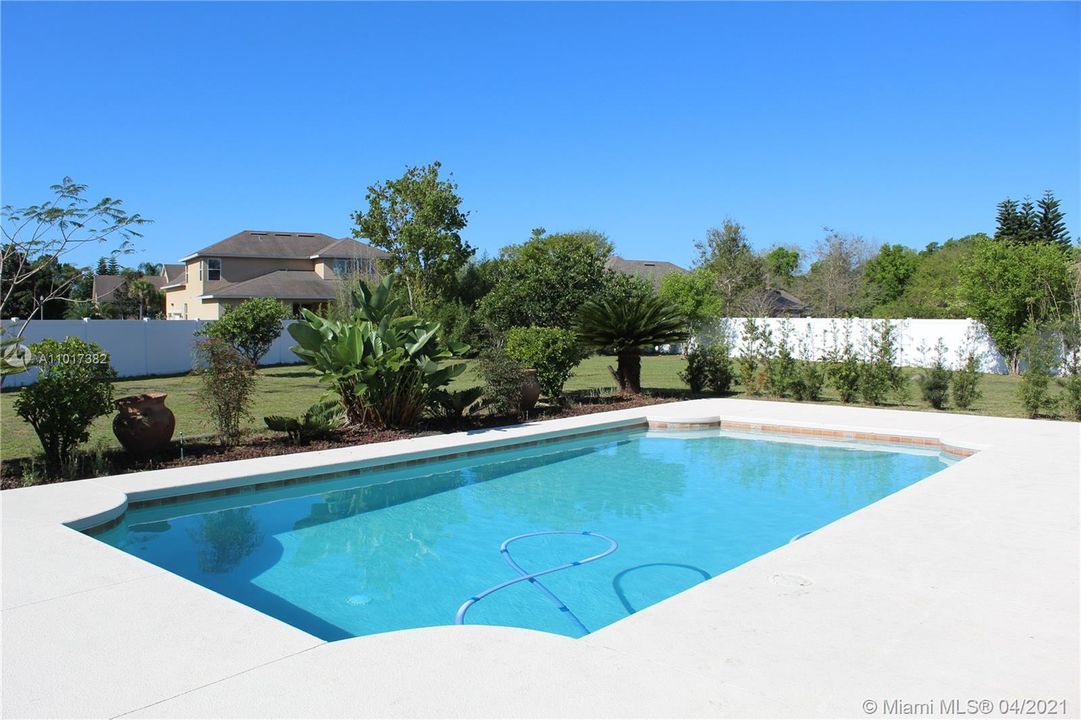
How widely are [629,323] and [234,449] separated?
849 cm

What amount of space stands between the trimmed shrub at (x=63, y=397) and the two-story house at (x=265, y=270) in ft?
92.1

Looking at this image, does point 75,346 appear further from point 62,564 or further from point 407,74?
point 407,74

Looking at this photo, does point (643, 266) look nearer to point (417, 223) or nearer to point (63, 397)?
point (417, 223)

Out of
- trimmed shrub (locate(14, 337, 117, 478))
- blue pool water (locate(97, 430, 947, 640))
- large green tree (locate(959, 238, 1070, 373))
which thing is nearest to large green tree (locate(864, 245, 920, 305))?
large green tree (locate(959, 238, 1070, 373))

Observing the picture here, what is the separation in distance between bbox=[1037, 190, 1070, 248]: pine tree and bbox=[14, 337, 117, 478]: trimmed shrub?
40.0 metres

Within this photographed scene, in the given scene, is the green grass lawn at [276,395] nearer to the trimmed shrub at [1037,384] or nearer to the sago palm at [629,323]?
the trimmed shrub at [1037,384]

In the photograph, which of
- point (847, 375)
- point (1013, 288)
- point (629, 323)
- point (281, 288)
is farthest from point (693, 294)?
point (629, 323)

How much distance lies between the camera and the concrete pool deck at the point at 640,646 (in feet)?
11.3

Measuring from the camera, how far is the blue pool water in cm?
604

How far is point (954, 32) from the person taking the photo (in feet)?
40.8

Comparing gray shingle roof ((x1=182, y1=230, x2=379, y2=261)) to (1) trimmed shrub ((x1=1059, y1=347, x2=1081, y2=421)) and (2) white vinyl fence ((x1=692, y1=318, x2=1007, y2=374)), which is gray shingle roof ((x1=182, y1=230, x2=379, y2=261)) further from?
(1) trimmed shrub ((x1=1059, y1=347, x2=1081, y2=421))

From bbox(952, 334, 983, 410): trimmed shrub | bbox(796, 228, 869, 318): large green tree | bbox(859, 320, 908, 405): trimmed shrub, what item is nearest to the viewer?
bbox(952, 334, 983, 410): trimmed shrub

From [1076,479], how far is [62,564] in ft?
33.4

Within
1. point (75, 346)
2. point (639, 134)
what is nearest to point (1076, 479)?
point (75, 346)
